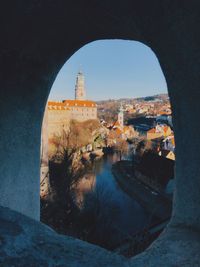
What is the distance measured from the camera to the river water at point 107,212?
5.34 m

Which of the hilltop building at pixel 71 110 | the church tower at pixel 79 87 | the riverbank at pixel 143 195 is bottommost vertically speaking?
the riverbank at pixel 143 195

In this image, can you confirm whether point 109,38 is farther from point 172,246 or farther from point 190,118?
point 172,246

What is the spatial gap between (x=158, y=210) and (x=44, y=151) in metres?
7.06

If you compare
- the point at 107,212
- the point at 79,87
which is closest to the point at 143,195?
the point at 107,212

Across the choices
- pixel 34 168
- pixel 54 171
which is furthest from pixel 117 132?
pixel 34 168

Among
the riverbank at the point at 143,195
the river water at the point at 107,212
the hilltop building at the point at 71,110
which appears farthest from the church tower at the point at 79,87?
the riverbank at the point at 143,195

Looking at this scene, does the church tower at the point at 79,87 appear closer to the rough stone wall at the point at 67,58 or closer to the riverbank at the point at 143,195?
the riverbank at the point at 143,195

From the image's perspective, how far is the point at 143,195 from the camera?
12.6 m

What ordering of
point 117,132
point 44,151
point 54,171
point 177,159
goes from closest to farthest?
point 177,159 < point 44,151 < point 54,171 < point 117,132

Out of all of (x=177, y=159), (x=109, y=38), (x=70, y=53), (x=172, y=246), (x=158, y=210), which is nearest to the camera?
(x=172, y=246)

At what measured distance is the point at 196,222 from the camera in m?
1.20

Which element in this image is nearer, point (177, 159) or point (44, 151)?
point (177, 159)

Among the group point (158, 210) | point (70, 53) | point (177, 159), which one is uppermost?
point (70, 53)

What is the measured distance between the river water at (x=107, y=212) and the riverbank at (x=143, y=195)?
9.9 inches
